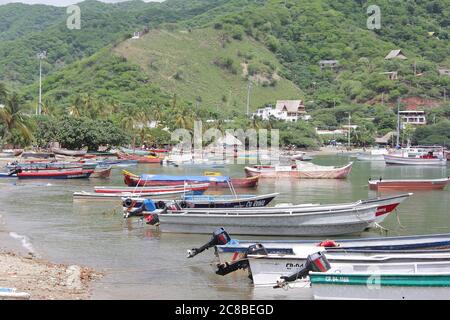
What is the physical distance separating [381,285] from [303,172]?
51866mm

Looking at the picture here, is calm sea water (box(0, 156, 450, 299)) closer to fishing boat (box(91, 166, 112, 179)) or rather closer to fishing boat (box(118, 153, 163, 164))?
fishing boat (box(91, 166, 112, 179))

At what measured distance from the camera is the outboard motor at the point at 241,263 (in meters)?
21.0

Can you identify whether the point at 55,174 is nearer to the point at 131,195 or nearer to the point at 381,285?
the point at 131,195

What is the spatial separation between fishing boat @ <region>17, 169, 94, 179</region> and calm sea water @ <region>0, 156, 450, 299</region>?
174 inches

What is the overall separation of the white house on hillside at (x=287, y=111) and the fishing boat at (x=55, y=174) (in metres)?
116

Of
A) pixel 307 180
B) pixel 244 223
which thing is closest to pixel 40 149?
pixel 307 180

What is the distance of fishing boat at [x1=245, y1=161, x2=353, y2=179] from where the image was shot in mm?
67812

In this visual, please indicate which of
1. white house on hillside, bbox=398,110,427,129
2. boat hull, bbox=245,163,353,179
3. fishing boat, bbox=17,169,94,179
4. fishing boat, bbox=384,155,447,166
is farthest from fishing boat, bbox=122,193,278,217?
white house on hillside, bbox=398,110,427,129

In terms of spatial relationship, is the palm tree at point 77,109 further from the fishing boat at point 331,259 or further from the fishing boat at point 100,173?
the fishing boat at point 331,259

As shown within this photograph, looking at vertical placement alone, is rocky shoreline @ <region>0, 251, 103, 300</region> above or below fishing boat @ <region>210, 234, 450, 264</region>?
below

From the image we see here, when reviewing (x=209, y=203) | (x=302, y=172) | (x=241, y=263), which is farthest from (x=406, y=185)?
(x=241, y=263)

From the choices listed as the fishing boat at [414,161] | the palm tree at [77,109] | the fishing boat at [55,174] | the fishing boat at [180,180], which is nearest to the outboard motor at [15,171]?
the fishing boat at [55,174]

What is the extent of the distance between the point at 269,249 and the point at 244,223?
7615mm

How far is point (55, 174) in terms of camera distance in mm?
61250
